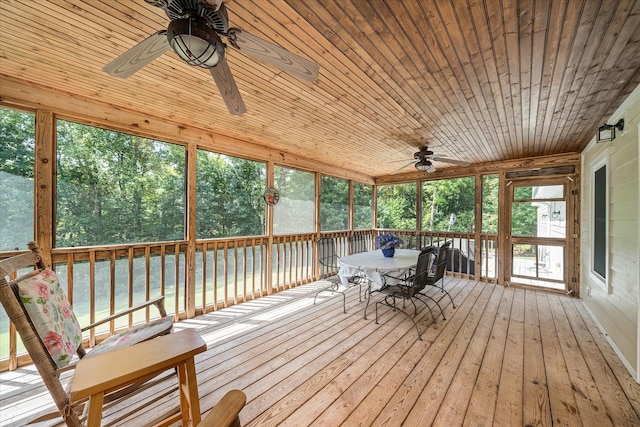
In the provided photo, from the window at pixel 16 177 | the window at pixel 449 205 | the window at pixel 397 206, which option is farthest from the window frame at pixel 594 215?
the window at pixel 16 177

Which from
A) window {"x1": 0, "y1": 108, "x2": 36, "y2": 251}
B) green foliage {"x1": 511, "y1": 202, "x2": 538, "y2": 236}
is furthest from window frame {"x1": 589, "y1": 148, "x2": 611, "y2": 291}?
window {"x1": 0, "y1": 108, "x2": 36, "y2": 251}

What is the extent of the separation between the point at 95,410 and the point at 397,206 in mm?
6680

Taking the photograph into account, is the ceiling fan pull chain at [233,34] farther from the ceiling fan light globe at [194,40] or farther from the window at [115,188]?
the window at [115,188]

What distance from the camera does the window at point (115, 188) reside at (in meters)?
2.54

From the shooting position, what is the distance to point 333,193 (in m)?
5.93

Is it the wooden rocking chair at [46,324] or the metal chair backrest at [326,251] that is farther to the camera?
the metal chair backrest at [326,251]

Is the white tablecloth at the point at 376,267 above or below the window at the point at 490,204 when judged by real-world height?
below

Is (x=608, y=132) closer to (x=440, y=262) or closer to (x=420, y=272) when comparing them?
(x=440, y=262)

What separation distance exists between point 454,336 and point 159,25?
13.2 ft

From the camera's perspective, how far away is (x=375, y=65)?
197 centimetres

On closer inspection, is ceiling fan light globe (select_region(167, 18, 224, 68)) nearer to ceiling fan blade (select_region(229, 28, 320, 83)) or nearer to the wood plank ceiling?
ceiling fan blade (select_region(229, 28, 320, 83))

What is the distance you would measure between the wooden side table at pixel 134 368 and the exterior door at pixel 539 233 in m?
6.03

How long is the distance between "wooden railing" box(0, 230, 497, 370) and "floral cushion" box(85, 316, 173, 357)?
1184mm

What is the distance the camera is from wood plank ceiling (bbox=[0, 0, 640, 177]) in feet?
4.79
